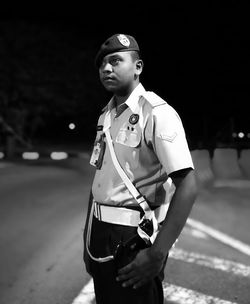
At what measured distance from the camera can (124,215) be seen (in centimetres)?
220

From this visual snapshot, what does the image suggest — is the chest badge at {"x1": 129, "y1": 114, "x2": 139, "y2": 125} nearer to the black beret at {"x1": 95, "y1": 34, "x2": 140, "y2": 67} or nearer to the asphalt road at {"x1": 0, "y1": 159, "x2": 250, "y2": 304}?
the black beret at {"x1": 95, "y1": 34, "x2": 140, "y2": 67}

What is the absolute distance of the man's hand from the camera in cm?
198

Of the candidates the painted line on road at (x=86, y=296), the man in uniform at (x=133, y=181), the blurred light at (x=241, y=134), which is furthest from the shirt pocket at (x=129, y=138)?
the blurred light at (x=241, y=134)

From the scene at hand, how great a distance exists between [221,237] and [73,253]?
2.36 m

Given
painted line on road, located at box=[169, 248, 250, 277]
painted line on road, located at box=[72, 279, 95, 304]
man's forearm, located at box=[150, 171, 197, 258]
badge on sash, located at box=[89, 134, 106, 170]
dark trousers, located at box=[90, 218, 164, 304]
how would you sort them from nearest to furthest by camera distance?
man's forearm, located at box=[150, 171, 197, 258] → dark trousers, located at box=[90, 218, 164, 304] → badge on sash, located at box=[89, 134, 106, 170] → painted line on road, located at box=[72, 279, 95, 304] → painted line on road, located at box=[169, 248, 250, 277]

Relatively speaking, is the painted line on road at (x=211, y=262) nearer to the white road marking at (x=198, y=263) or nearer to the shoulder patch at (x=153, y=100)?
the white road marking at (x=198, y=263)

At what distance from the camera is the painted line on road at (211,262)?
15.5ft

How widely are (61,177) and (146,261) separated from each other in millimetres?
10479

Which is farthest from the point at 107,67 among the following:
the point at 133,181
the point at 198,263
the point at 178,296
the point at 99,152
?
the point at 198,263

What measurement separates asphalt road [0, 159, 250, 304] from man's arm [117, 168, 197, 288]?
2.07 m

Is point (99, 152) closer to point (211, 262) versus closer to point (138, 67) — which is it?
point (138, 67)

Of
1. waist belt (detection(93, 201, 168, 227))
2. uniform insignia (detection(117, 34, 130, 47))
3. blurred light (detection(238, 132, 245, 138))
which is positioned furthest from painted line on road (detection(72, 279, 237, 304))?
blurred light (detection(238, 132, 245, 138))


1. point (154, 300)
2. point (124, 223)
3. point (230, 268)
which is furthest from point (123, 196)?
point (230, 268)

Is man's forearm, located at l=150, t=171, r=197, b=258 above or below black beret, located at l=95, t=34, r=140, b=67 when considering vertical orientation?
below
